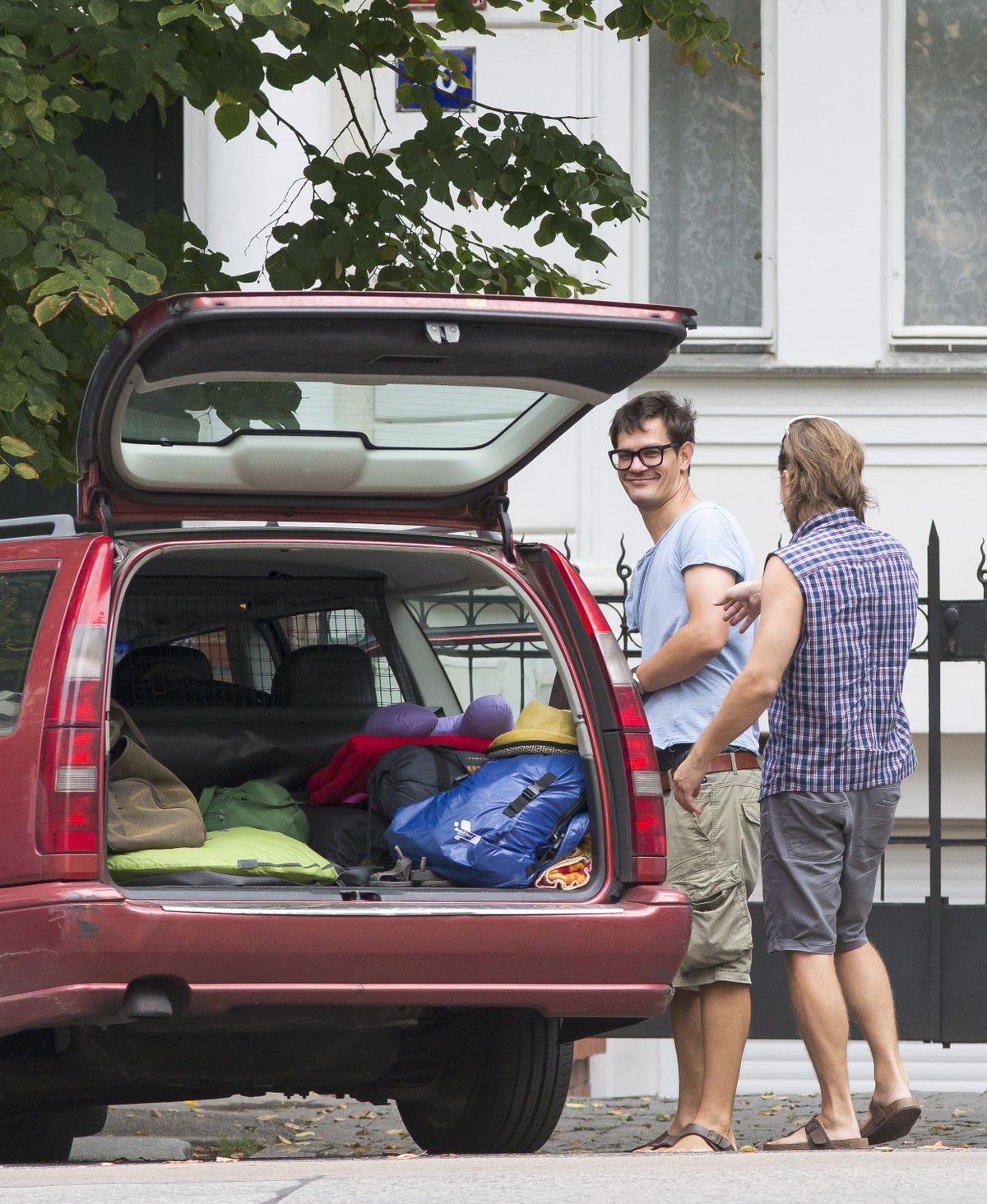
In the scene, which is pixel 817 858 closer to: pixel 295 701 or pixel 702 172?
pixel 295 701

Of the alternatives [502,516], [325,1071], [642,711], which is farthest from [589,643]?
[325,1071]

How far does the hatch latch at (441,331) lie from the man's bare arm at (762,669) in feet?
4.16

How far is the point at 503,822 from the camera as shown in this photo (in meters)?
4.39

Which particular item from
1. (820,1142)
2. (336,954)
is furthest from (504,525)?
(820,1142)

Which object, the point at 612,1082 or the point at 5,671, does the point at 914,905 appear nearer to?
the point at 612,1082

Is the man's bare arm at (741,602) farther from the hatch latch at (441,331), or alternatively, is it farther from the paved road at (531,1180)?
the paved road at (531,1180)

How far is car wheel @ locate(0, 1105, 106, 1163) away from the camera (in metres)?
5.21

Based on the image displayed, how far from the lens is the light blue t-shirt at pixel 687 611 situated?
5.17 meters

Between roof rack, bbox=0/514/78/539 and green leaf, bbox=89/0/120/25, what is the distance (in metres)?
1.36

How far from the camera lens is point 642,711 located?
4.51 m

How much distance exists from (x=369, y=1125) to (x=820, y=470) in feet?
11.5

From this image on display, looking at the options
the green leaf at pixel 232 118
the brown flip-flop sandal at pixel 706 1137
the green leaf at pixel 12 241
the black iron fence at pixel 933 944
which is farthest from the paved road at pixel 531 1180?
the black iron fence at pixel 933 944

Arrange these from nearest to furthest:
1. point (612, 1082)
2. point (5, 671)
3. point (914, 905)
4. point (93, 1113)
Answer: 1. point (5, 671)
2. point (93, 1113)
3. point (914, 905)
4. point (612, 1082)

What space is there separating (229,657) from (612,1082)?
431cm
